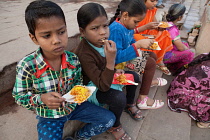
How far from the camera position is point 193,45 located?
4.10 metres

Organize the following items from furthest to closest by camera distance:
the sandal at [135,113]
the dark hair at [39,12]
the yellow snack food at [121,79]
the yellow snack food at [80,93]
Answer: the sandal at [135,113], the yellow snack food at [121,79], the yellow snack food at [80,93], the dark hair at [39,12]

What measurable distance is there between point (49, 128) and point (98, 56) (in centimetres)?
79

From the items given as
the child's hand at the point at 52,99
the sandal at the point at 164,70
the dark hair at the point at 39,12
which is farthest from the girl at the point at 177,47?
the child's hand at the point at 52,99

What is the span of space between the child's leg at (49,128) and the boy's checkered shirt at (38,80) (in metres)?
0.08

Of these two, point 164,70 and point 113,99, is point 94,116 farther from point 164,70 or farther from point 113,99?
point 164,70

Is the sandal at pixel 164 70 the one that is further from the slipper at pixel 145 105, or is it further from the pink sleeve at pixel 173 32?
the slipper at pixel 145 105

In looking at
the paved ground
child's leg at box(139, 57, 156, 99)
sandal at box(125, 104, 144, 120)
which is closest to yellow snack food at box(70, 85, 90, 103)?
the paved ground

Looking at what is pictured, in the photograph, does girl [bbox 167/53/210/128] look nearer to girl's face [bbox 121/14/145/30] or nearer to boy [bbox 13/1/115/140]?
girl's face [bbox 121/14/145/30]

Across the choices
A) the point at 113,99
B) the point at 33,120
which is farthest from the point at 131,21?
the point at 33,120

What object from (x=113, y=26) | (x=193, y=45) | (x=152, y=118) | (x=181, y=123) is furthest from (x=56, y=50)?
(x=193, y=45)

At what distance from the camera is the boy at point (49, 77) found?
114cm

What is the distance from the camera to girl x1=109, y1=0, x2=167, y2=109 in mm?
1767

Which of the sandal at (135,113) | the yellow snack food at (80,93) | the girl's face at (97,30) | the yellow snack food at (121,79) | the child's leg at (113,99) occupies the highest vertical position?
the girl's face at (97,30)

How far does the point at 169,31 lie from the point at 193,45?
1.75m
